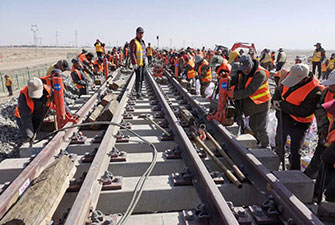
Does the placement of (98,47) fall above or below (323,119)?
above

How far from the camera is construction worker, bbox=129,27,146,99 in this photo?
307 inches

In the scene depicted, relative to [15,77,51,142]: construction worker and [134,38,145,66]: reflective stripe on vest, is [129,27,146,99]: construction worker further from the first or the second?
[15,77,51,142]: construction worker

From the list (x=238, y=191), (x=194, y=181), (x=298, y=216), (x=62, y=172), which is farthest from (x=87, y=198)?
(x=298, y=216)

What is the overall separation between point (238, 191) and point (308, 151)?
10.1 feet

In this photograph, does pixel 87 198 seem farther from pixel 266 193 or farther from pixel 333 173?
pixel 333 173

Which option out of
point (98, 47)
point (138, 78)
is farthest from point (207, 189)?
point (98, 47)

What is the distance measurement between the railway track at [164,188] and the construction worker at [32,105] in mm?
693

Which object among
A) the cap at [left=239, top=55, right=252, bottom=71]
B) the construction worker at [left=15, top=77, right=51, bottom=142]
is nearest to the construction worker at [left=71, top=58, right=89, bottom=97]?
the construction worker at [left=15, top=77, right=51, bottom=142]

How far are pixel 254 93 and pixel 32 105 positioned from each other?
3.87m

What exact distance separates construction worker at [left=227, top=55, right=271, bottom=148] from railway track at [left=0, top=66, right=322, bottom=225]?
105cm

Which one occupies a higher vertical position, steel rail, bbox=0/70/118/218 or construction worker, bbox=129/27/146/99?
construction worker, bbox=129/27/146/99

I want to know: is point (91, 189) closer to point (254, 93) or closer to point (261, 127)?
point (254, 93)

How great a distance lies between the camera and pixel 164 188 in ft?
9.46

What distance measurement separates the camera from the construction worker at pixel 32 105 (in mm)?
4399
